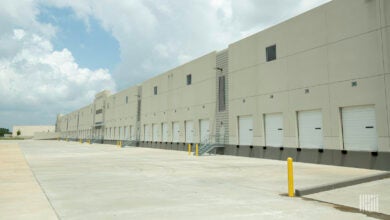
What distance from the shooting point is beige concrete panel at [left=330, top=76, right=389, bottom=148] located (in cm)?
1609

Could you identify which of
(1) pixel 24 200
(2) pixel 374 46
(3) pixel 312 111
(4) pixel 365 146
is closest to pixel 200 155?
(3) pixel 312 111

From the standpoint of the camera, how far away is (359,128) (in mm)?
17406

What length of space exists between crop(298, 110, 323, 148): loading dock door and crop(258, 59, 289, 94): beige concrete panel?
2692 millimetres

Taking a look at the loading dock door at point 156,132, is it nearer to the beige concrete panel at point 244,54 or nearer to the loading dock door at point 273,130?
the beige concrete panel at point 244,54

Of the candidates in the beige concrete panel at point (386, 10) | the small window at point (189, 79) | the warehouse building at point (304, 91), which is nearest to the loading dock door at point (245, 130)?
the warehouse building at point (304, 91)

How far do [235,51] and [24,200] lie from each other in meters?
22.2

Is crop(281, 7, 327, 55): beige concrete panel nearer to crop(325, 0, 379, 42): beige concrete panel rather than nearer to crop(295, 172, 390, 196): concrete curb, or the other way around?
crop(325, 0, 379, 42): beige concrete panel

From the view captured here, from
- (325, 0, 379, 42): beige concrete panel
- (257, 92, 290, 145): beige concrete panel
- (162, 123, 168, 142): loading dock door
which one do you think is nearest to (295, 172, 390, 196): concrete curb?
(325, 0, 379, 42): beige concrete panel

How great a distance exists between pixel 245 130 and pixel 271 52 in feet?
22.1

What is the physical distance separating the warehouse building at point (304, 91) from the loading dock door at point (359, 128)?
5 centimetres

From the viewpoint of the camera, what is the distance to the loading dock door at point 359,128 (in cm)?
1678

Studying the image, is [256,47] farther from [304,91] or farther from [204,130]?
[204,130]

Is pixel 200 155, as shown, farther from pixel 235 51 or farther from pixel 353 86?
pixel 353 86

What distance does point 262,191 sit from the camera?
991 centimetres
